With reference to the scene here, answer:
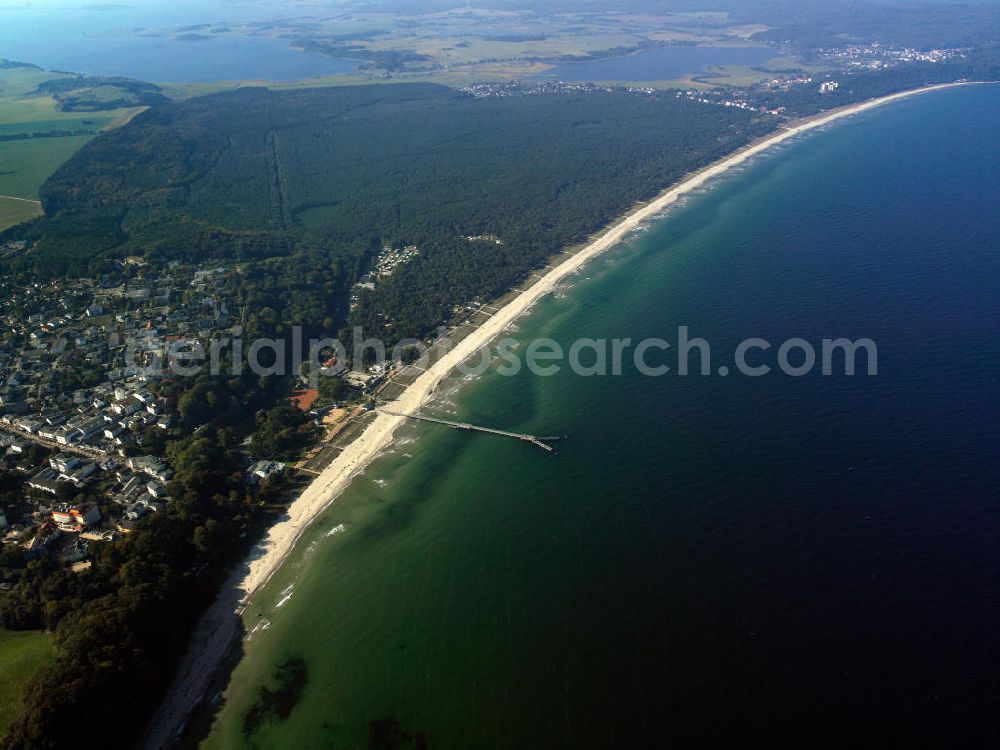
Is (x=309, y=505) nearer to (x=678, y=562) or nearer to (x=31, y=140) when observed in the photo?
(x=678, y=562)

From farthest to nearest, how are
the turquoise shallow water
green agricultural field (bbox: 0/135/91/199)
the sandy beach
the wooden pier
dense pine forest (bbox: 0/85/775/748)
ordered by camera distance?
1. green agricultural field (bbox: 0/135/91/199)
2. the wooden pier
3. dense pine forest (bbox: 0/85/775/748)
4. the sandy beach
5. the turquoise shallow water

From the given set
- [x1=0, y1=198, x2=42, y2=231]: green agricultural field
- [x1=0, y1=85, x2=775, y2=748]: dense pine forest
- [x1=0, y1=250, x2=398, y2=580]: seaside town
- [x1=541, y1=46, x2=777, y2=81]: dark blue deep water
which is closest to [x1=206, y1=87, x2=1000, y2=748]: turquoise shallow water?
[x1=0, y1=85, x2=775, y2=748]: dense pine forest

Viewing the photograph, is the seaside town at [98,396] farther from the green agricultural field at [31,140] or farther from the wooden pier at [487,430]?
the green agricultural field at [31,140]

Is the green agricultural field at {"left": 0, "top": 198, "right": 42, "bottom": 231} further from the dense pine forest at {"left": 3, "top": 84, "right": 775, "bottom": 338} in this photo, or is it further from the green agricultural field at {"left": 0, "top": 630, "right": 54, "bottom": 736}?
the green agricultural field at {"left": 0, "top": 630, "right": 54, "bottom": 736}

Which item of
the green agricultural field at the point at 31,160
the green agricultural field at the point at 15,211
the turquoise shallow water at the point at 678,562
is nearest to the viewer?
the turquoise shallow water at the point at 678,562

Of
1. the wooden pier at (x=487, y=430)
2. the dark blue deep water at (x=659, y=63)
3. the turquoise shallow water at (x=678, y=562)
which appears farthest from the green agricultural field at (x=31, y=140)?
the dark blue deep water at (x=659, y=63)

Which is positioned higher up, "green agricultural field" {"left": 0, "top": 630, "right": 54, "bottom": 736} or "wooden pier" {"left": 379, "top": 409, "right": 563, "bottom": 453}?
"wooden pier" {"left": 379, "top": 409, "right": 563, "bottom": 453}

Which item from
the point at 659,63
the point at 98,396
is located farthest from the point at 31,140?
the point at 659,63
